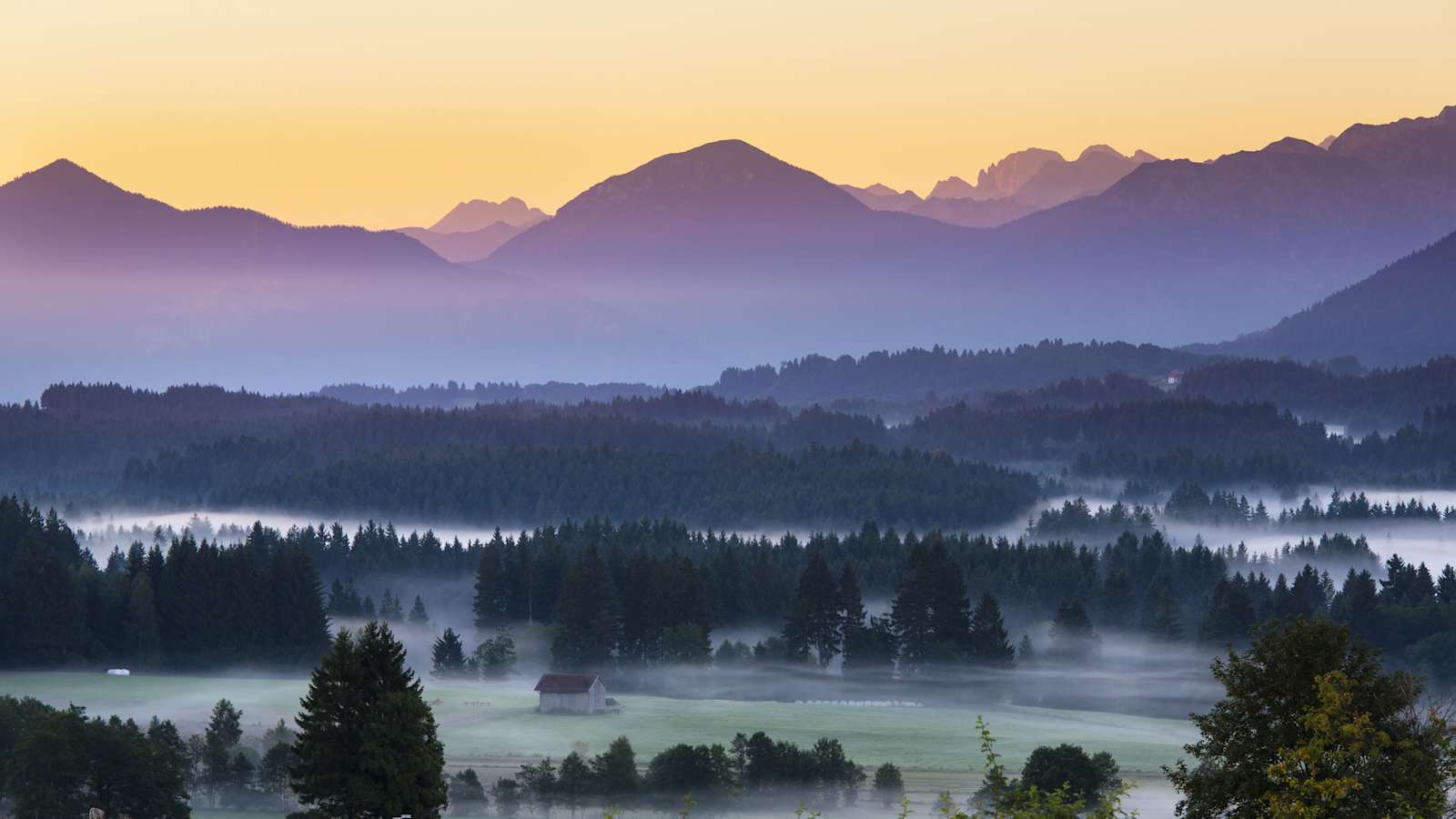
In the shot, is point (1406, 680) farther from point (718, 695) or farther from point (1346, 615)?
point (1346, 615)

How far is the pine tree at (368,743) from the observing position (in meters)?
65.3

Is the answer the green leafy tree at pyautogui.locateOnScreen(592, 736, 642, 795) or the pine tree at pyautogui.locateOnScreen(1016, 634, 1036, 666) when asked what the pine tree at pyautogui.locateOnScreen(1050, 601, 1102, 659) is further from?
the green leafy tree at pyautogui.locateOnScreen(592, 736, 642, 795)

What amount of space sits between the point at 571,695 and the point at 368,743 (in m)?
69.0

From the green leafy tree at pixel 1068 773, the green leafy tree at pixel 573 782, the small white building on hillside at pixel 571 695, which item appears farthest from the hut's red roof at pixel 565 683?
the green leafy tree at pixel 1068 773

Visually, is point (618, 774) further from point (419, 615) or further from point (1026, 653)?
point (419, 615)

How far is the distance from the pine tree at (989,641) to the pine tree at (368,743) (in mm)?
105269

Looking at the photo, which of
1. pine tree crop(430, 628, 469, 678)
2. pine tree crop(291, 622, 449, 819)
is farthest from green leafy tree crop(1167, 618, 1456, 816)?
pine tree crop(430, 628, 469, 678)

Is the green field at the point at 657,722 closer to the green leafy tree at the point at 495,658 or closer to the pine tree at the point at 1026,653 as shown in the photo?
the green leafy tree at the point at 495,658

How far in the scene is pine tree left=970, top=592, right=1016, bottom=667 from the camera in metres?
169

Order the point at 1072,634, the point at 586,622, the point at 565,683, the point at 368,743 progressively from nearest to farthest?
the point at 368,743, the point at 565,683, the point at 586,622, the point at 1072,634

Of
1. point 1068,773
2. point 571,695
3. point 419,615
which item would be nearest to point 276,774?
point 1068,773

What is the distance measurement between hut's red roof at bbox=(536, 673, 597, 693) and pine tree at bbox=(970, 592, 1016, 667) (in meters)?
42.3

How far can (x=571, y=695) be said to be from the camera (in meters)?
134

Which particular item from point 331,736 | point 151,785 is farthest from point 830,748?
point 331,736
